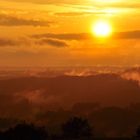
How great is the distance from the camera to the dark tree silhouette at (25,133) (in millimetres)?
138125

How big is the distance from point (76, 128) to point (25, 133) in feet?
42.0

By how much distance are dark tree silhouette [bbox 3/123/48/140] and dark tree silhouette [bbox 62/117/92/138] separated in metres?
4.99

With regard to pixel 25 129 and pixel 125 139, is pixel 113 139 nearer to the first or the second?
pixel 125 139

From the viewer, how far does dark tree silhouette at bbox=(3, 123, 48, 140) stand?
5438 inches

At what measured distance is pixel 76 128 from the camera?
14912cm

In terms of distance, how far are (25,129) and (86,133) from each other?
41.6 feet

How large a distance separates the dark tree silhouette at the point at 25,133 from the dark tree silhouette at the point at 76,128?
4.99 m

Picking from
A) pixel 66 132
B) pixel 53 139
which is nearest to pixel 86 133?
pixel 66 132

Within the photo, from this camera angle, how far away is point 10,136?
13812 cm

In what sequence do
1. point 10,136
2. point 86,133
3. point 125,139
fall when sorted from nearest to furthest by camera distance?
point 125,139, point 10,136, point 86,133

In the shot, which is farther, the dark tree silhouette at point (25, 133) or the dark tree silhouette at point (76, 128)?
the dark tree silhouette at point (76, 128)

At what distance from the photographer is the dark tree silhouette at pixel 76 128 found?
146000mm

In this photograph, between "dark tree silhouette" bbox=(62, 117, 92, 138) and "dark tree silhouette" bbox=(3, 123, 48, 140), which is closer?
"dark tree silhouette" bbox=(3, 123, 48, 140)

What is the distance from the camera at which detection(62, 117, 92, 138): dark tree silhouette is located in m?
146
